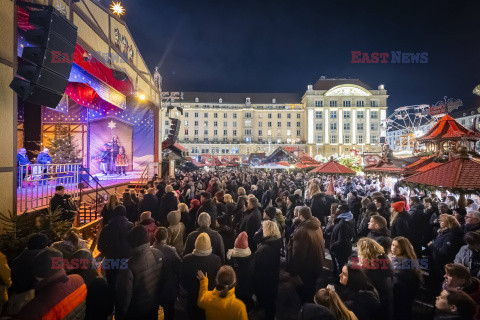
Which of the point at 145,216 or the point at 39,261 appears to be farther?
the point at 145,216

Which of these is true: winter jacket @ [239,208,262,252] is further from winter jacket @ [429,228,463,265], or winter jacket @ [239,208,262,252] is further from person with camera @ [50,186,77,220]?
person with camera @ [50,186,77,220]

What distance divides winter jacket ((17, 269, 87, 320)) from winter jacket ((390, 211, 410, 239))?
581 centimetres

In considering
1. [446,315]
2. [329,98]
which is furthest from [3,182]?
[329,98]

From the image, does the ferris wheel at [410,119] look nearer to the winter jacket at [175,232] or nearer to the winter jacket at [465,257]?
the winter jacket at [465,257]

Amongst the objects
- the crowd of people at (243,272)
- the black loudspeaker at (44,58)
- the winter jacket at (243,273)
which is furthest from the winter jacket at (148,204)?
the winter jacket at (243,273)

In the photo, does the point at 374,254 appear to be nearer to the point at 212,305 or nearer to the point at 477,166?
the point at 212,305

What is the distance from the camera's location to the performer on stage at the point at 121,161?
14.6 meters

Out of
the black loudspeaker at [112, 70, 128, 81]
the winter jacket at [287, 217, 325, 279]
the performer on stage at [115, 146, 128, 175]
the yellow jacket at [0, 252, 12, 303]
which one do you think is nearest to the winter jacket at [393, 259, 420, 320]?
the winter jacket at [287, 217, 325, 279]

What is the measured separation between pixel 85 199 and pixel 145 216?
4.86m

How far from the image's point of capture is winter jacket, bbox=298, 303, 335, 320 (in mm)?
A: 2163

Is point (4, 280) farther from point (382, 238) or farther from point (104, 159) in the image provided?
point (104, 159)

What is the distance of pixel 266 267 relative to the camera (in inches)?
158

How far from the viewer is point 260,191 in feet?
36.3

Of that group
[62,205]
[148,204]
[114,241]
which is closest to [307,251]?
[114,241]
